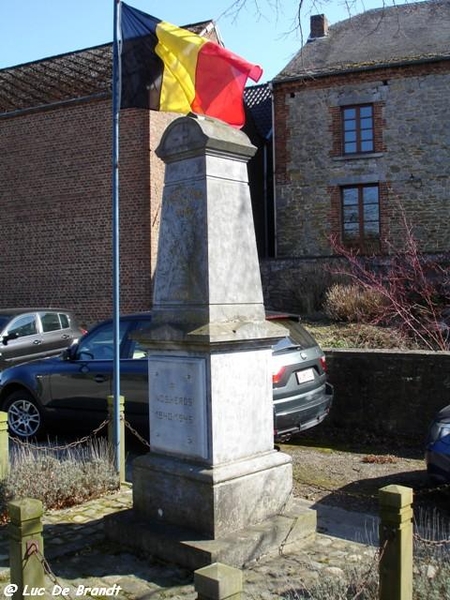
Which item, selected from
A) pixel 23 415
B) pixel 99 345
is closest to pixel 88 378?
pixel 99 345

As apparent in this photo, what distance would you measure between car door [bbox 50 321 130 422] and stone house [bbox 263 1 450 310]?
12254 mm

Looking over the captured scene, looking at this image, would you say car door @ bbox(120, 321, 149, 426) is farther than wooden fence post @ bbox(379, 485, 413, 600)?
Yes

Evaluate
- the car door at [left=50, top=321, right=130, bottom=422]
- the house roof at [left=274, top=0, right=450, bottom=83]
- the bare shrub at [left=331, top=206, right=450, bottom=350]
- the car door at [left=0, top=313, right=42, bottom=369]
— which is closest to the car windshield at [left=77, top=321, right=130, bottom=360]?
the car door at [left=50, top=321, right=130, bottom=422]

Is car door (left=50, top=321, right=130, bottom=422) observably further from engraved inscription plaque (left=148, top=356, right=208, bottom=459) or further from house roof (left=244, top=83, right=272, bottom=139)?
house roof (left=244, top=83, right=272, bottom=139)

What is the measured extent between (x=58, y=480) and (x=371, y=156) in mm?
17417

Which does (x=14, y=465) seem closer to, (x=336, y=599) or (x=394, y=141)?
(x=336, y=599)

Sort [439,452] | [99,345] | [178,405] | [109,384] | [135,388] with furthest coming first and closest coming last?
[99,345]
[109,384]
[135,388]
[439,452]
[178,405]

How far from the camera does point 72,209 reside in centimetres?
1803

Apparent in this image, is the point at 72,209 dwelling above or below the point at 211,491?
above

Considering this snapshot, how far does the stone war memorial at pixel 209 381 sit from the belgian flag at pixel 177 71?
125cm

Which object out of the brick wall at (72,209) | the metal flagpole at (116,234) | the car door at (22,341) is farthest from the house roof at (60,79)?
the metal flagpole at (116,234)

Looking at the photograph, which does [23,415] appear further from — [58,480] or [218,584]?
[218,584]

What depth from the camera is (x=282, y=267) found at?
18156 mm

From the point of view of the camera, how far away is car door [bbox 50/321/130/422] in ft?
27.5
